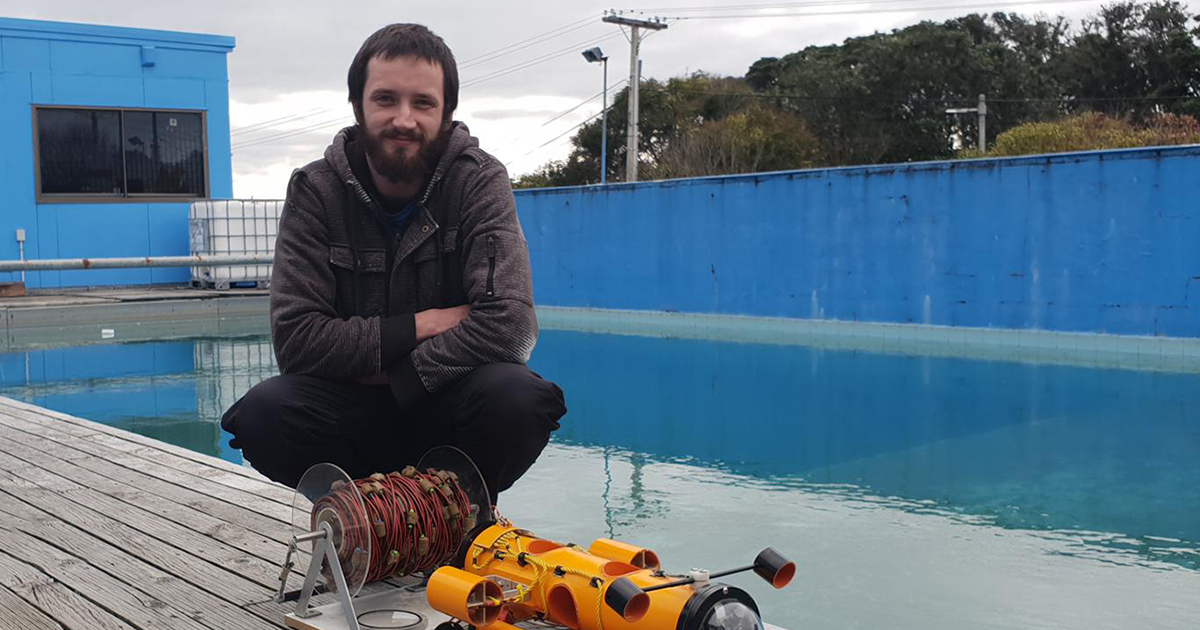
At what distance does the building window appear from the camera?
1310cm

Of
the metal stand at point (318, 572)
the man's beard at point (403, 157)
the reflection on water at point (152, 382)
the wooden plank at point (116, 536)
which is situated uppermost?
the man's beard at point (403, 157)

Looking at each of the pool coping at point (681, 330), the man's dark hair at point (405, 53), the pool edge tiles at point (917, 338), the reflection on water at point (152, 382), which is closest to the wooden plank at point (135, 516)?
the man's dark hair at point (405, 53)

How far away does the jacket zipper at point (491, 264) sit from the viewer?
2.04m

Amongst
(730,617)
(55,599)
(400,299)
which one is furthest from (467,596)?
(55,599)

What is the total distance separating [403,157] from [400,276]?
0.22 m

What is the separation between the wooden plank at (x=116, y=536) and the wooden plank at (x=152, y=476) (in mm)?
223

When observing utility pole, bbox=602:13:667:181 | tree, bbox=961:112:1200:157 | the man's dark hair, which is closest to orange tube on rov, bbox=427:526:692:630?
the man's dark hair

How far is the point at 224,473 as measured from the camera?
3396 mm

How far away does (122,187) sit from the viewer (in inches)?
532

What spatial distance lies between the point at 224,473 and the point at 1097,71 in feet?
91.1

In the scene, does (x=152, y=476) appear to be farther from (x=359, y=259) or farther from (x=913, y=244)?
(x=913, y=244)

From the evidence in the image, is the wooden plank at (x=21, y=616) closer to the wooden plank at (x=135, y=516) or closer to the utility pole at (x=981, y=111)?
the wooden plank at (x=135, y=516)

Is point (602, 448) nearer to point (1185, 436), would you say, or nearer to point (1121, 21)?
point (1185, 436)

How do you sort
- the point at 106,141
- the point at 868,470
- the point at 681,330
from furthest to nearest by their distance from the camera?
the point at 106,141 → the point at 681,330 → the point at 868,470
